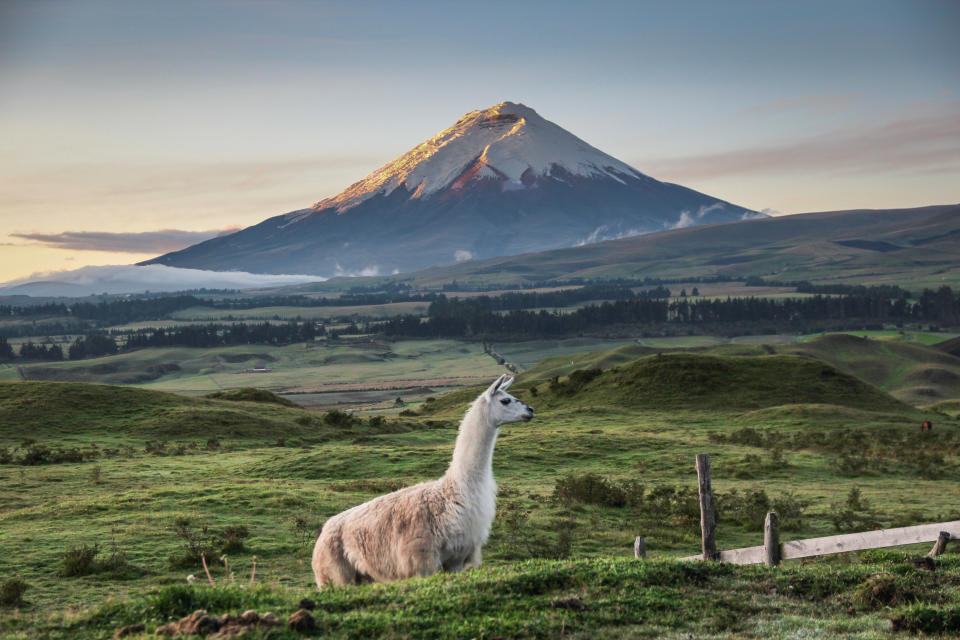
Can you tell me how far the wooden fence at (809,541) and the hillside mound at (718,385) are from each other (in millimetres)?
51455

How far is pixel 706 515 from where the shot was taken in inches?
545

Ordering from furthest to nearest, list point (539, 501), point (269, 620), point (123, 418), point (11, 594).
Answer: point (123, 418) < point (539, 501) < point (11, 594) < point (269, 620)

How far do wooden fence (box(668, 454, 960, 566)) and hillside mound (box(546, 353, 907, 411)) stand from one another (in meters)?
51.5

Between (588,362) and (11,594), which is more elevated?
(11,594)

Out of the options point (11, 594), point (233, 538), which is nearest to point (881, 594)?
point (11, 594)

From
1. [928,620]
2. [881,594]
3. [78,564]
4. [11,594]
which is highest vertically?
[928,620]

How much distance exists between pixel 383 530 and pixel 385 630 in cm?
302

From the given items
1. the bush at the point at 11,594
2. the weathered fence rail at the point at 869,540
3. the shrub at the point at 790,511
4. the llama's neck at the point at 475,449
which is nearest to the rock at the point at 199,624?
the llama's neck at the point at 475,449

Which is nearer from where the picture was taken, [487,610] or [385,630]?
[385,630]

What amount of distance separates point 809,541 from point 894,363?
4306 inches

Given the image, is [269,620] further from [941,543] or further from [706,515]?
[941,543]

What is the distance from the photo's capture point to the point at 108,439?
150 feet

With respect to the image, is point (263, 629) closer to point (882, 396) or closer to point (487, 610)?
Answer: point (487, 610)

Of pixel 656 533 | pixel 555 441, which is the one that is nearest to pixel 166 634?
pixel 656 533
